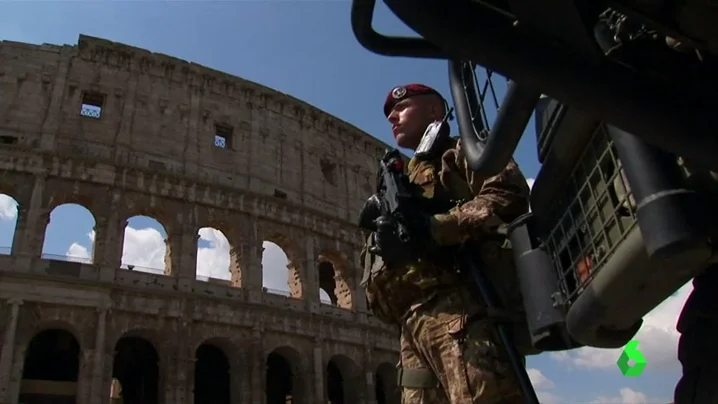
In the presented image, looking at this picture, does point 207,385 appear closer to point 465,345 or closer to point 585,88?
point 465,345

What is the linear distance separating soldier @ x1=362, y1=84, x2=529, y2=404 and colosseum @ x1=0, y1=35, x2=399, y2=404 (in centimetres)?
1547

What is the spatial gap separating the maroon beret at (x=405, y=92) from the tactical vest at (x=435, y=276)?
467mm

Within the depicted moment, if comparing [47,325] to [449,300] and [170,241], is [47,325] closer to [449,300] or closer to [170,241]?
[170,241]

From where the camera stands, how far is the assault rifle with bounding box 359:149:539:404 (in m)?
2.69

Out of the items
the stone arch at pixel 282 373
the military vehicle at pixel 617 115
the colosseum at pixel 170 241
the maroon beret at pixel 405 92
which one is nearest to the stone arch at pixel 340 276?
the colosseum at pixel 170 241

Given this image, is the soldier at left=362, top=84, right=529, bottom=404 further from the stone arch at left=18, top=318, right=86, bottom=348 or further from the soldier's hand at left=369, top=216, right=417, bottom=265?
the stone arch at left=18, top=318, right=86, bottom=348

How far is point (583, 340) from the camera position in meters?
1.50

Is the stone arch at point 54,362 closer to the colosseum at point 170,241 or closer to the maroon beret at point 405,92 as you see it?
the colosseum at point 170,241

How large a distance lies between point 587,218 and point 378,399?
2416 cm

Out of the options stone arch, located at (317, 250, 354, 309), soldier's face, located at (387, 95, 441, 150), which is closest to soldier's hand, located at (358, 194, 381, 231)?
soldier's face, located at (387, 95, 441, 150)

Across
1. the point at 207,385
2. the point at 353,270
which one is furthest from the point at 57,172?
the point at 353,270

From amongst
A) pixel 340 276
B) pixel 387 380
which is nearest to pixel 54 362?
pixel 340 276

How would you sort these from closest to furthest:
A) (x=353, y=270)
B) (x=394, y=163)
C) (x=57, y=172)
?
(x=394, y=163) → (x=57, y=172) → (x=353, y=270)

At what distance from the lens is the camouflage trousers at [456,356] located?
2664 mm
